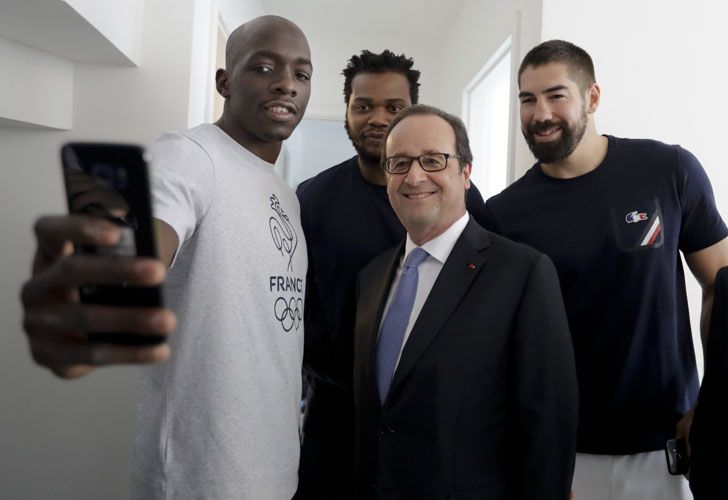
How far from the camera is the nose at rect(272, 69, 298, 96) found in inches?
44.7

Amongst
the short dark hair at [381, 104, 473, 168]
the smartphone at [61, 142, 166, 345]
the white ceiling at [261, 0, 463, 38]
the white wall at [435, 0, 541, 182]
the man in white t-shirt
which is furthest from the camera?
the white ceiling at [261, 0, 463, 38]

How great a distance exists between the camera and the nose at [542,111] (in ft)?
4.83

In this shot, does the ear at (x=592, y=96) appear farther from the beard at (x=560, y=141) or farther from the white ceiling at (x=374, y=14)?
the white ceiling at (x=374, y=14)

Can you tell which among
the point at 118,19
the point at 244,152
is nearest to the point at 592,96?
the point at 244,152

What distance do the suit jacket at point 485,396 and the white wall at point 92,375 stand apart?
1.13 m

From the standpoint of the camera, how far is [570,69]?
1.48 metres

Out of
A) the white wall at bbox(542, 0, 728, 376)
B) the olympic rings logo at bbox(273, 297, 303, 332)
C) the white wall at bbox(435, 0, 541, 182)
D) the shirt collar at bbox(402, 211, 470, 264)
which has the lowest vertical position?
the olympic rings logo at bbox(273, 297, 303, 332)

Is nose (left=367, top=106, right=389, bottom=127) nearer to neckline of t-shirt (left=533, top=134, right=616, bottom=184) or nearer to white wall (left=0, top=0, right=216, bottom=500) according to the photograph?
neckline of t-shirt (left=533, top=134, right=616, bottom=184)

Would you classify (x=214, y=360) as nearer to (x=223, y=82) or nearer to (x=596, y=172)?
(x=223, y=82)

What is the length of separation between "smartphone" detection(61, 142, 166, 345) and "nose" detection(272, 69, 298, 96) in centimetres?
91

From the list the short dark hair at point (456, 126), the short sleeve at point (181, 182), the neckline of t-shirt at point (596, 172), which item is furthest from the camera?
the neckline of t-shirt at point (596, 172)

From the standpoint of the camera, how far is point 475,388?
3.31 feet

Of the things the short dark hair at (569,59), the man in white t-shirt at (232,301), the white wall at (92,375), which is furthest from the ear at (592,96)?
the white wall at (92,375)

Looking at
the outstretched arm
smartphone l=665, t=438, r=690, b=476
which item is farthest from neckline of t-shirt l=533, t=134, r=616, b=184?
the outstretched arm
